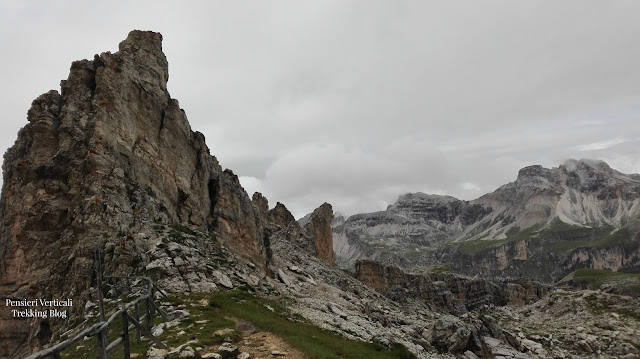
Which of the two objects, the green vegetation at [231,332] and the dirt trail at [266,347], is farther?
the green vegetation at [231,332]

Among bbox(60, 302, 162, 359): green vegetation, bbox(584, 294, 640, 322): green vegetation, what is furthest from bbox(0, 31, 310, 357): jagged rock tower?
bbox(584, 294, 640, 322): green vegetation

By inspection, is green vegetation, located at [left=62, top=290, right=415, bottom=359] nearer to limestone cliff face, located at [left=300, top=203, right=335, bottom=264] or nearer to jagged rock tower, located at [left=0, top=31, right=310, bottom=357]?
jagged rock tower, located at [left=0, top=31, right=310, bottom=357]

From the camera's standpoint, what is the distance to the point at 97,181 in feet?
149

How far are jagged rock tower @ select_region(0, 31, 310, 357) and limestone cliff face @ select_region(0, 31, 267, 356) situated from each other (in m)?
0.14

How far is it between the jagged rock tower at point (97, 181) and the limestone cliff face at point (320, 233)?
6043 centimetres

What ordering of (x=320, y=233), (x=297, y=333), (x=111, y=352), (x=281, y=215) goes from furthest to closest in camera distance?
(x=281, y=215)
(x=320, y=233)
(x=297, y=333)
(x=111, y=352)

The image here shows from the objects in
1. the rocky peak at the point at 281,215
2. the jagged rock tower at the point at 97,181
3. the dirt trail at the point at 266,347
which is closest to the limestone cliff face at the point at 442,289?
the rocky peak at the point at 281,215

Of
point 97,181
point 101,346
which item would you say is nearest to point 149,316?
point 101,346

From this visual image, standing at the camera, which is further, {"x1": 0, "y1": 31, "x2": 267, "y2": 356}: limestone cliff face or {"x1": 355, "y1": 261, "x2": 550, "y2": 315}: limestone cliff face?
{"x1": 355, "y1": 261, "x2": 550, "y2": 315}: limestone cliff face

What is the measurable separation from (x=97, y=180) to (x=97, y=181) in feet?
0.55

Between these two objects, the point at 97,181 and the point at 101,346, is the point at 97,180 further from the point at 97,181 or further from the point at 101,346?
the point at 101,346

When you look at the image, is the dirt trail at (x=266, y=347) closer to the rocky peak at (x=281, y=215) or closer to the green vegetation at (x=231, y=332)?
the green vegetation at (x=231, y=332)

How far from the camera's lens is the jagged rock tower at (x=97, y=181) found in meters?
41.0

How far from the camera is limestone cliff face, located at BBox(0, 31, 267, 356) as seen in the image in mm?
41094
